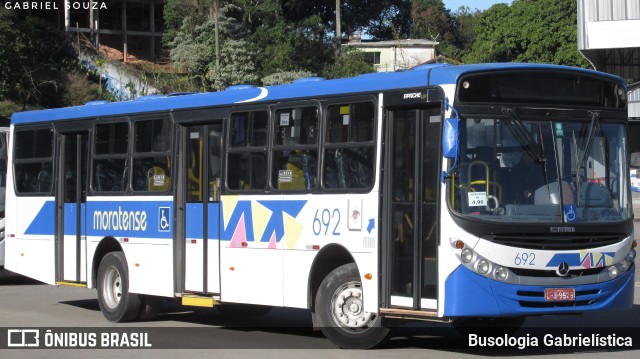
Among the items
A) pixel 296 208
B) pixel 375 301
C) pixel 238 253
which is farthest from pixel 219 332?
pixel 375 301

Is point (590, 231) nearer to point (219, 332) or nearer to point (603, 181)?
point (603, 181)

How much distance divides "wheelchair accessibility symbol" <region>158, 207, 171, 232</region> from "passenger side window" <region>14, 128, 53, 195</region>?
113 inches

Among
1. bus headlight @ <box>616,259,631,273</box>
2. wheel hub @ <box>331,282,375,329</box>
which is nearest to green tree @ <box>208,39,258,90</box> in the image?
wheel hub @ <box>331,282,375,329</box>

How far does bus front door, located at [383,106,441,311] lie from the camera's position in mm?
10758

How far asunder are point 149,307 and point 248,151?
10.8 feet

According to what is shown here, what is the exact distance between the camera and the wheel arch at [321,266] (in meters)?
11.9

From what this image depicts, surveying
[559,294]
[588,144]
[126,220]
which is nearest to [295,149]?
[588,144]

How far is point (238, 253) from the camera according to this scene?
1305 centimetres

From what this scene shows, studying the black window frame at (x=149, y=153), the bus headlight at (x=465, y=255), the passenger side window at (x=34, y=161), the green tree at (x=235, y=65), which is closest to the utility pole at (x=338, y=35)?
the green tree at (x=235, y=65)

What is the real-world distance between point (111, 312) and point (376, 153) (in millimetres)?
5648

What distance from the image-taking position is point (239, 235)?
13055mm

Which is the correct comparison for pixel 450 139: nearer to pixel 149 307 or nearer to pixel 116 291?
pixel 149 307

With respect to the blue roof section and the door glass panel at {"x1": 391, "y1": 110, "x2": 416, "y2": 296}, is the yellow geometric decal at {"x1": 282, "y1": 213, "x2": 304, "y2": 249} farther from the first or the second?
the door glass panel at {"x1": 391, "y1": 110, "x2": 416, "y2": 296}

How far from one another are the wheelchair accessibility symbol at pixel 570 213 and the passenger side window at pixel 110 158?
6622 mm
